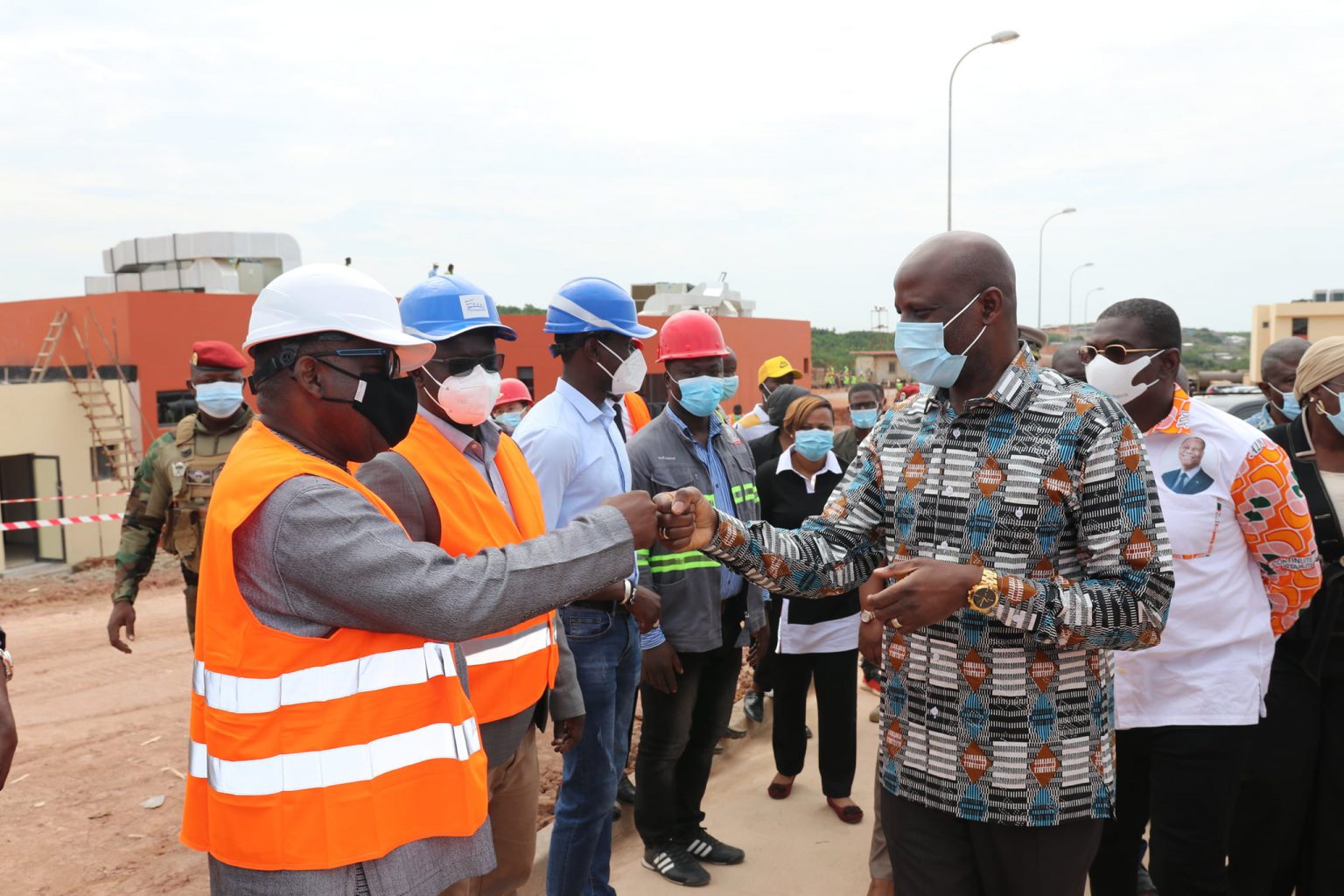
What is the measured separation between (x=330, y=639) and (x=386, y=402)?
558mm

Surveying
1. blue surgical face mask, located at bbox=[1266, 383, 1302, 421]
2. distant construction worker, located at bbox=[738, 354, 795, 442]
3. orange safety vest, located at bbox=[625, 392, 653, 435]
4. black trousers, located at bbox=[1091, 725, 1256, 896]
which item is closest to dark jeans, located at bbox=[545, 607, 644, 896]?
black trousers, located at bbox=[1091, 725, 1256, 896]

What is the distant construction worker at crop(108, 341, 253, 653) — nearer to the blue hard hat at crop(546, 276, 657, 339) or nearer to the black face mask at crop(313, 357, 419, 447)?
the blue hard hat at crop(546, 276, 657, 339)

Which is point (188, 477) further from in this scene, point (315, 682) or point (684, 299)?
point (684, 299)

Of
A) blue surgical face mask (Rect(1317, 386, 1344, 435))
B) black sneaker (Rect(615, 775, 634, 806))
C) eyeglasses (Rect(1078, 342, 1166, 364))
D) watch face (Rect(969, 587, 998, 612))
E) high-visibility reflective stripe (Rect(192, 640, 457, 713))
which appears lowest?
black sneaker (Rect(615, 775, 634, 806))

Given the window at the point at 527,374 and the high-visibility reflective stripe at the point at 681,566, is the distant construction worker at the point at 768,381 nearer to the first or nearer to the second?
the high-visibility reflective stripe at the point at 681,566

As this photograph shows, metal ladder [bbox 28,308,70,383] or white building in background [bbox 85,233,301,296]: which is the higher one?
white building in background [bbox 85,233,301,296]

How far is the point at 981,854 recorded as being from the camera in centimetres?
238

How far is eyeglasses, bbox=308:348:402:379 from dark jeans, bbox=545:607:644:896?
63.8 inches

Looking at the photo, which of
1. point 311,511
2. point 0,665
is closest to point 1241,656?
point 311,511

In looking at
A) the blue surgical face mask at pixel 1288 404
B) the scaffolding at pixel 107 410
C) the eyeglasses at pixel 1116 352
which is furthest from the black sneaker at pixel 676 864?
the scaffolding at pixel 107 410

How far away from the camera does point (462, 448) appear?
2.97 m

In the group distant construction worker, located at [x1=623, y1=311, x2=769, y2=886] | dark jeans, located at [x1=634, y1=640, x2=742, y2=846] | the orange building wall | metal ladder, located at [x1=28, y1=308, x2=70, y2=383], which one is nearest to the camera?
distant construction worker, located at [x1=623, y1=311, x2=769, y2=886]

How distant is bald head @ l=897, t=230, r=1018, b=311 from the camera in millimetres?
2396

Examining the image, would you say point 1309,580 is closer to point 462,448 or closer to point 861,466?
point 861,466
